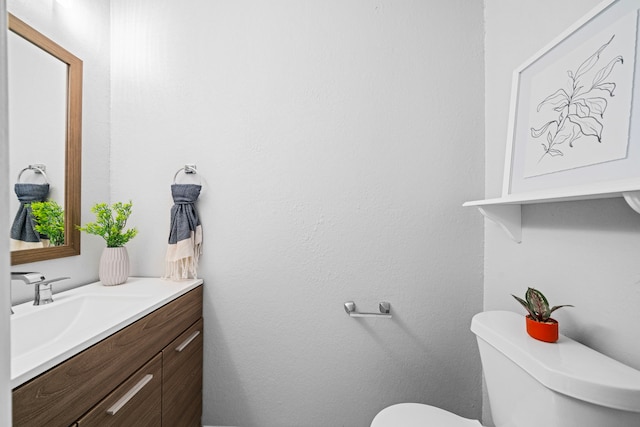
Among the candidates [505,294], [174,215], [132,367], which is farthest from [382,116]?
[132,367]

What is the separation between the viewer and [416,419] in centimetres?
104

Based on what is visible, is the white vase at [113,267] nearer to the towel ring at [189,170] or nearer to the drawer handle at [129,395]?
the towel ring at [189,170]

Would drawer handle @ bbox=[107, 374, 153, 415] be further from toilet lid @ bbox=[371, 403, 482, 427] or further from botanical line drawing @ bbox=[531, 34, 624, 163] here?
botanical line drawing @ bbox=[531, 34, 624, 163]

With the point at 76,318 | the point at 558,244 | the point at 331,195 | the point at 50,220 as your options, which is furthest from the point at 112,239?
the point at 558,244

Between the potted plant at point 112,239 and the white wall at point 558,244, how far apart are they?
1.69 meters

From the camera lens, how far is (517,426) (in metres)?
0.88

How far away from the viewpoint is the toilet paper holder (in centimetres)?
140

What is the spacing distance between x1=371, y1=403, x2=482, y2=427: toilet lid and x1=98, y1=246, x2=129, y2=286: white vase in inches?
47.5

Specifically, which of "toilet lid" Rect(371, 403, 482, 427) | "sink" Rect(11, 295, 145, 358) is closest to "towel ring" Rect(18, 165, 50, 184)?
"sink" Rect(11, 295, 145, 358)

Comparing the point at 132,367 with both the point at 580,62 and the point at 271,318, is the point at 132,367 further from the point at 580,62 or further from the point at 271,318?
the point at 580,62

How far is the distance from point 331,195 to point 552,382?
1.02 meters

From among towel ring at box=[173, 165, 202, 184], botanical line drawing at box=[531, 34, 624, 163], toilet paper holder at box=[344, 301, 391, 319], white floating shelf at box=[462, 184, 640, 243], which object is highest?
botanical line drawing at box=[531, 34, 624, 163]

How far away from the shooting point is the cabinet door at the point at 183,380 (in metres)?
1.13

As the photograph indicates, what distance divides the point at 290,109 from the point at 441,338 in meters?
1.33
